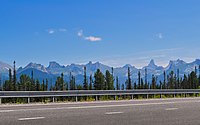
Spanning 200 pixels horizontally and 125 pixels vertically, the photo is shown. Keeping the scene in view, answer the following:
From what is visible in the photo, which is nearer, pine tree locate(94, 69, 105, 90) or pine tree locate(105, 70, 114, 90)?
pine tree locate(94, 69, 105, 90)

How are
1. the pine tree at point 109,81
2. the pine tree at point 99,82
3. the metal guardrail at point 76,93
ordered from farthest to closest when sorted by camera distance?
the pine tree at point 109,81 < the pine tree at point 99,82 < the metal guardrail at point 76,93

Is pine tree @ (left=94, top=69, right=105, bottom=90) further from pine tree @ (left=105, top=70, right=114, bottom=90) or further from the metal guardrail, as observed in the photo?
the metal guardrail

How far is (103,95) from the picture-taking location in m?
29.6

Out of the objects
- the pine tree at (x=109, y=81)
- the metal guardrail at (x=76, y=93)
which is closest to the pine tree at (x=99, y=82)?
the pine tree at (x=109, y=81)

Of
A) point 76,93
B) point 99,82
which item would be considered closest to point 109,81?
point 99,82

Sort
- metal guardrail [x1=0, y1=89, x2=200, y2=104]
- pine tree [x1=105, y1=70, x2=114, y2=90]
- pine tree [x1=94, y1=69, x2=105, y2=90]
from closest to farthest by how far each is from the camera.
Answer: metal guardrail [x1=0, y1=89, x2=200, y2=104], pine tree [x1=94, y1=69, x2=105, y2=90], pine tree [x1=105, y1=70, x2=114, y2=90]

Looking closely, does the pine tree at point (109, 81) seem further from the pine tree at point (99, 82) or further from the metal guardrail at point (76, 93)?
the metal guardrail at point (76, 93)

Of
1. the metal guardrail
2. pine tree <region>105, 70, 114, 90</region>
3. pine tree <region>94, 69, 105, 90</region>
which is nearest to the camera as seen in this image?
the metal guardrail

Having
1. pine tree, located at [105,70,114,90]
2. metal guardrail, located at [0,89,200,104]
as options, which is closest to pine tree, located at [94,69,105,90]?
pine tree, located at [105,70,114,90]

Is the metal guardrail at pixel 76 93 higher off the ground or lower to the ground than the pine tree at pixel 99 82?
higher

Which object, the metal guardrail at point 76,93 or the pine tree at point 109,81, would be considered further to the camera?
the pine tree at point 109,81

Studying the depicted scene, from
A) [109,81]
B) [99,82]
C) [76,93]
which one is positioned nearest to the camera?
[76,93]

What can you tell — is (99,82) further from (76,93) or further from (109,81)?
(76,93)

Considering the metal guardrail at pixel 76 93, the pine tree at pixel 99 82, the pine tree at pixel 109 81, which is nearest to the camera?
the metal guardrail at pixel 76 93
